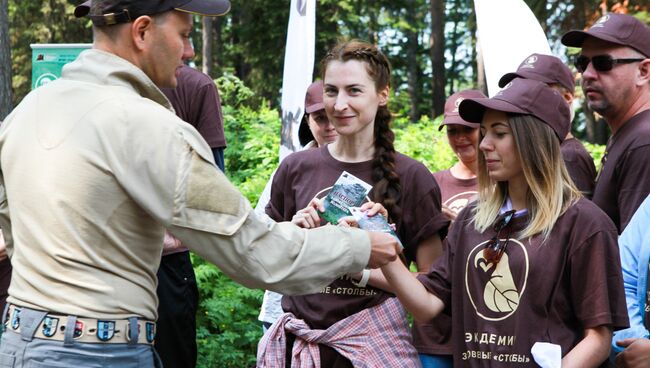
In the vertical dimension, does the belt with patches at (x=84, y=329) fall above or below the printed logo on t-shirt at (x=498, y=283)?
above

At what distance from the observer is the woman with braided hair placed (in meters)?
4.23

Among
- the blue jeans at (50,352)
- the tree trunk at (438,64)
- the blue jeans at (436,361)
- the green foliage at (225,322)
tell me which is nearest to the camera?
the blue jeans at (50,352)

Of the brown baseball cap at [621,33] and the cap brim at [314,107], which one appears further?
the cap brim at [314,107]

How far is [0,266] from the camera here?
230 inches

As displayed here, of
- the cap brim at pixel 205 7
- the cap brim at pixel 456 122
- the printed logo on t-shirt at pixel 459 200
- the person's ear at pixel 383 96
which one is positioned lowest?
the printed logo on t-shirt at pixel 459 200

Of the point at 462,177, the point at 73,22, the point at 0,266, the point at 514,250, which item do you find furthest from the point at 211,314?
the point at 73,22

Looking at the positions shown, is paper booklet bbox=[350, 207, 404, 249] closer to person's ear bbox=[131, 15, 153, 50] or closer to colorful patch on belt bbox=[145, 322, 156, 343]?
colorful patch on belt bbox=[145, 322, 156, 343]

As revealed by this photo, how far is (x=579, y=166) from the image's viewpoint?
16.6ft

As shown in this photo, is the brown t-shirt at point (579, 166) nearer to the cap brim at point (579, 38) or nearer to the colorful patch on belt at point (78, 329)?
the cap brim at point (579, 38)

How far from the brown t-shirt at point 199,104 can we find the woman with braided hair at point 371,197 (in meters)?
1.02

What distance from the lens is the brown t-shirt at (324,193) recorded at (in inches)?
169

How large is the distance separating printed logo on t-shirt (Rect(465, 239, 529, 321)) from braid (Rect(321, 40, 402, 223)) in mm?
636

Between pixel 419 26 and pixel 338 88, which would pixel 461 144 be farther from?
pixel 419 26

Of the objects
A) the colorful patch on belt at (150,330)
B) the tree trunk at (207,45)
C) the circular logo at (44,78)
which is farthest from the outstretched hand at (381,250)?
the tree trunk at (207,45)
